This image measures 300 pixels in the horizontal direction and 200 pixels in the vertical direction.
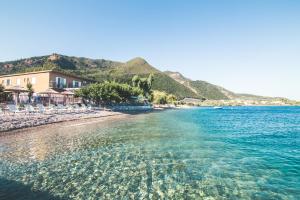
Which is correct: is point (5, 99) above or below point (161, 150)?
above

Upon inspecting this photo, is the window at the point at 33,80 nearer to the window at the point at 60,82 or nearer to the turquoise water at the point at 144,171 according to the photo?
the window at the point at 60,82

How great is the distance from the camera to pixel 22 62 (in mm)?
138250

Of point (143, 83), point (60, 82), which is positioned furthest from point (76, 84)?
point (143, 83)

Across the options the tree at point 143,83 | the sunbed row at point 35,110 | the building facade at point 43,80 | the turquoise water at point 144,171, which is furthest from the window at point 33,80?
the tree at point 143,83

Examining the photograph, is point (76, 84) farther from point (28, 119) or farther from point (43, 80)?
point (28, 119)

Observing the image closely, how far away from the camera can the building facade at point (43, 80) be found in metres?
50.8

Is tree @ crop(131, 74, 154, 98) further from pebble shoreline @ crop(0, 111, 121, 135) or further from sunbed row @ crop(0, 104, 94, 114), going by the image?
pebble shoreline @ crop(0, 111, 121, 135)

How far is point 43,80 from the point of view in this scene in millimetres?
51312

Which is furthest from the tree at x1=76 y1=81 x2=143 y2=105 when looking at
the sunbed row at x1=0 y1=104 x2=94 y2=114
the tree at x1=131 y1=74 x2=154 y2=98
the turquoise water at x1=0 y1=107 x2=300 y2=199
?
the turquoise water at x1=0 y1=107 x2=300 y2=199

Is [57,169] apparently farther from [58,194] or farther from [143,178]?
[143,178]

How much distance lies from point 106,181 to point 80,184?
978 millimetres

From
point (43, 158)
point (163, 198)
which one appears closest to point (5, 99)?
point (43, 158)

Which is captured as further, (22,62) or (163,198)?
(22,62)

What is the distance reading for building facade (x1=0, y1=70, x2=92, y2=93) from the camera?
167 feet
